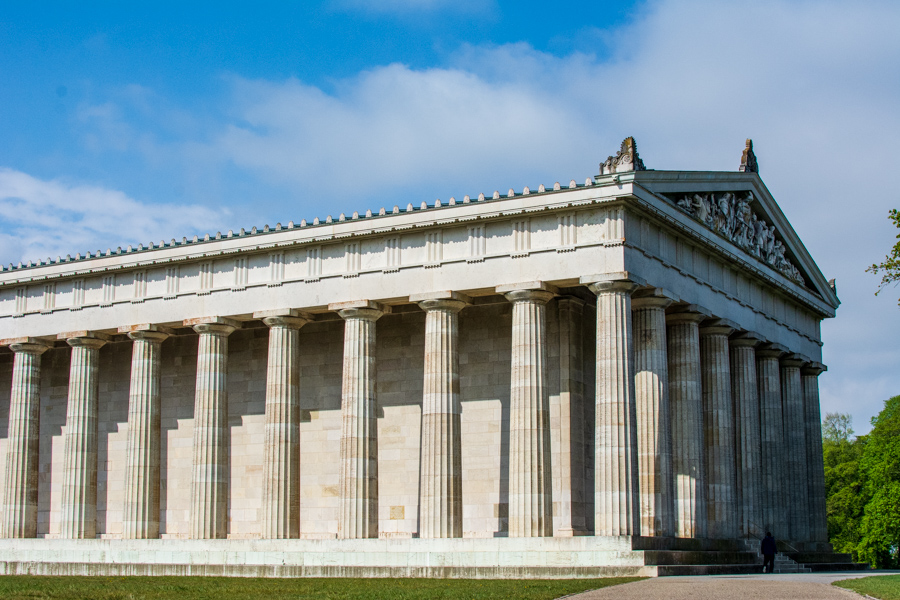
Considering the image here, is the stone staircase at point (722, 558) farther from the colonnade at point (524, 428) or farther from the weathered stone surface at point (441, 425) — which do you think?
the weathered stone surface at point (441, 425)

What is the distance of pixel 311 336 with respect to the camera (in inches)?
2416

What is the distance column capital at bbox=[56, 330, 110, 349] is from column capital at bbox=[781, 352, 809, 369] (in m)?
38.2

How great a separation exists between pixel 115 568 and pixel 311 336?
17.9 metres

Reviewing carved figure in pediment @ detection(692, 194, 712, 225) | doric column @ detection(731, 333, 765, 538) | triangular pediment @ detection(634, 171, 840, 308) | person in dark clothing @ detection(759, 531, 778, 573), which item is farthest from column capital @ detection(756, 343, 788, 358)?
person in dark clothing @ detection(759, 531, 778, 573)

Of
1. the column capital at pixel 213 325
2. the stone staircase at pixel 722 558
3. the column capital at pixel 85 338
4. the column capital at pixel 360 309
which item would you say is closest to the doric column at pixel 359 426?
the column capital at pixel 360 309

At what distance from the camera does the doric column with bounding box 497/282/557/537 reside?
48.4 meters

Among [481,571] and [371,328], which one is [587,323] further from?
[481,571]

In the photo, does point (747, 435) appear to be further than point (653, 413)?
Yes

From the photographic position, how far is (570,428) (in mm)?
53844

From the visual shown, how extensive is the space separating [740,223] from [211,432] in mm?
29067

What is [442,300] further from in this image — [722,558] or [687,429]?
[722,558]

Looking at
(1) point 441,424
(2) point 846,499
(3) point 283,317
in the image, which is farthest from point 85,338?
(2) point 846,499

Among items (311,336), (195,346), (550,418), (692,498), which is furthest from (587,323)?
(195,346)

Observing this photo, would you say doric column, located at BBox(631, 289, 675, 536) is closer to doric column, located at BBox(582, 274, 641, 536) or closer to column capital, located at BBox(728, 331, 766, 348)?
doric column, located at BBox(582, 274, 641, 536)
